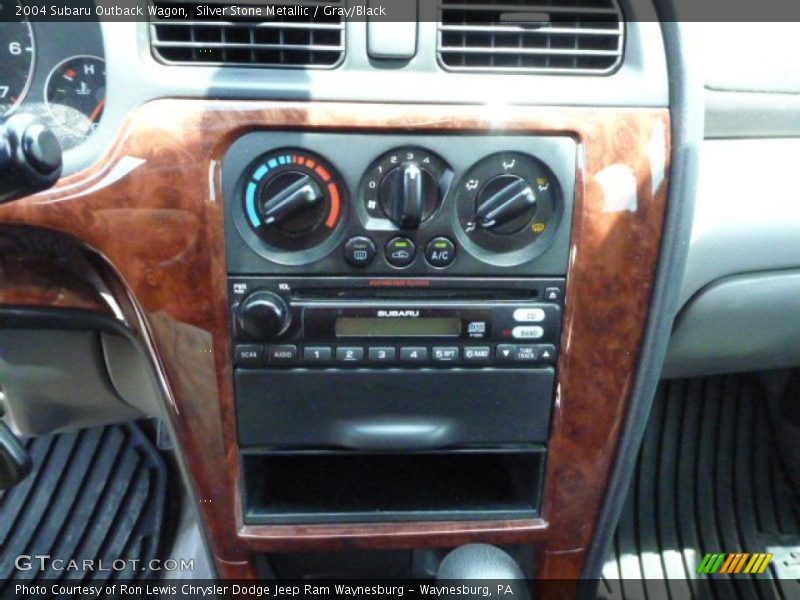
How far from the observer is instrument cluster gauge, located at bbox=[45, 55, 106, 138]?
0.90 metres

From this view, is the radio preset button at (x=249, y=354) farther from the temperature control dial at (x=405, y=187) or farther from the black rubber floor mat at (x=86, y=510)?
the black rubber floor mat at (x=86, y=510)

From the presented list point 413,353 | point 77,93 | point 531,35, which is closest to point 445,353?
point 413,353

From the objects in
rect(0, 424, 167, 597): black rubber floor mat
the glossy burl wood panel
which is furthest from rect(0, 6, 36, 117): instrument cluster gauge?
rect(0, 424, 167, 597): black rubber floor mat

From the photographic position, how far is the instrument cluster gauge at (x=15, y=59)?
0.90m

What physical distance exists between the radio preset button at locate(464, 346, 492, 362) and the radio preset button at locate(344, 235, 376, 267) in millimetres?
177

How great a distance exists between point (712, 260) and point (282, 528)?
2.32 feet

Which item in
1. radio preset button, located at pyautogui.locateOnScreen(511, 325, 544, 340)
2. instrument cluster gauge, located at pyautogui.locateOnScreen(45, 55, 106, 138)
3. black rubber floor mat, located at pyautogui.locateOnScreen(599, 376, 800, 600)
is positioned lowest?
black rubber floor mat, located at pyautogui.locateOnScreen(599, 376, 800, 600)

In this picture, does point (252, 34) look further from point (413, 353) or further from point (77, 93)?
point (413, 353)

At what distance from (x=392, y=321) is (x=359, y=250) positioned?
102 millimetres

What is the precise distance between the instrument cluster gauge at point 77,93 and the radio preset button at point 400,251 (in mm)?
366

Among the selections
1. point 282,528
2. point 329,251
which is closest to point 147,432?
point 282,528

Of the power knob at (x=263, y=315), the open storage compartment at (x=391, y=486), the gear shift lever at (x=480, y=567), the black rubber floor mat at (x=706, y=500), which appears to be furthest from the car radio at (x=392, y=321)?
the black rubber floor mat at (x=706, y=500)

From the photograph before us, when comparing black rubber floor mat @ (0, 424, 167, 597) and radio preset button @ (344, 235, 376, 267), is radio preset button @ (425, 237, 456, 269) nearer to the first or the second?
radio preset button @ (344, 235, 376, 267)

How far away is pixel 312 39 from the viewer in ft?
2.91
